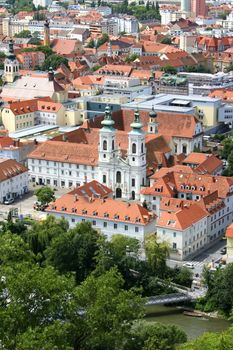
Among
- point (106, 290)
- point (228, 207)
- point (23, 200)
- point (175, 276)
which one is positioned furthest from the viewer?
point (23, 200)

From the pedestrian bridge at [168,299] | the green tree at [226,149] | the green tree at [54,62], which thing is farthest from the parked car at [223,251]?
the green tree at [54,62]

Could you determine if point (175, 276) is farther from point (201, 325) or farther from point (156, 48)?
point (156, 48)

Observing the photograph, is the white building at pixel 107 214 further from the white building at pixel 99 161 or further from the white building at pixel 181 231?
the white building at pixel 99 161

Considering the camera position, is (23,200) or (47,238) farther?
(23,200)

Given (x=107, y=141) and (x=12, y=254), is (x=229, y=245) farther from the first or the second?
(x=107, y=141)

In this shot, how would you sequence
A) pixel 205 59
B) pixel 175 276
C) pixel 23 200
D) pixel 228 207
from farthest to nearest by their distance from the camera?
pixel 205 59
pixel 23 200
pixel 228 207
pixel 175 276

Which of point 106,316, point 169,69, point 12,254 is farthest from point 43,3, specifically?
point 106,316

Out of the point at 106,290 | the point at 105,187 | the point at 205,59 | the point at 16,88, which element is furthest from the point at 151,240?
the point at 205,59
